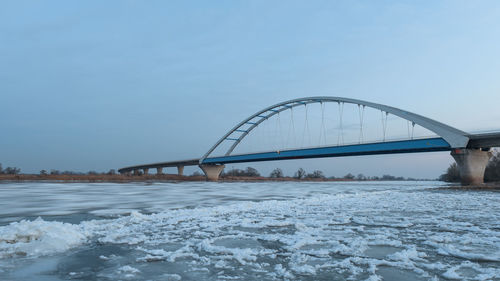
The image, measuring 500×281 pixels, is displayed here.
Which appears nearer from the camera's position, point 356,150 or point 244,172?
point 356,150

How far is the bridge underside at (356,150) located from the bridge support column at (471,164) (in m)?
1.68

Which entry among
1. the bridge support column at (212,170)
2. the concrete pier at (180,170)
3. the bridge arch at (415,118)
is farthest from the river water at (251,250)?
the concrete pier at (180,170)

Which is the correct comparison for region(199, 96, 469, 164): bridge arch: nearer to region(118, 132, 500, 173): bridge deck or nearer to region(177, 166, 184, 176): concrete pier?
region(118, 132, 500, 173): bridge deck

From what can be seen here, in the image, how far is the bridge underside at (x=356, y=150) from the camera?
128 ft

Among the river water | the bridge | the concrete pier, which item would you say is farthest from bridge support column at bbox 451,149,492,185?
the concrete pier

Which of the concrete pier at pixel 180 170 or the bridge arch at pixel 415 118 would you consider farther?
the concrete pier at pixel 180 170

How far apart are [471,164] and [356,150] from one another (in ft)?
48.5

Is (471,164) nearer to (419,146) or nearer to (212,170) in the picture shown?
(419,146)

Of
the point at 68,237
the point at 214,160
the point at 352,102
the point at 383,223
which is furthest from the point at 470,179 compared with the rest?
the point at 214,160

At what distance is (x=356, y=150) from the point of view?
47000 millimetres

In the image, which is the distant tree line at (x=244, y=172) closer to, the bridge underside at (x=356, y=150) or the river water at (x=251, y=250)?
the bridge underside at (x=356, y=150)

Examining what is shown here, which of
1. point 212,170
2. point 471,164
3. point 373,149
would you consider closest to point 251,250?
point 471,164

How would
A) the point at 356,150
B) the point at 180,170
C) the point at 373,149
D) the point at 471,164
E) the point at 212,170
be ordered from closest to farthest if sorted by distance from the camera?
1. the point at 471,164
2. the point at 373,149
3. the point at 356,150
4. the point at 212,170
5. the point at 180,170

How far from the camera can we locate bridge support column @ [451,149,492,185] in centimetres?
3547
